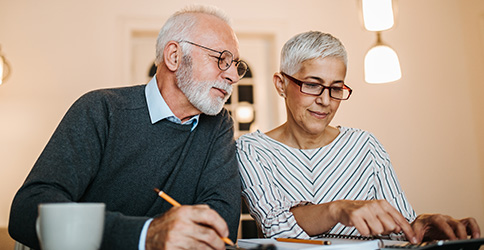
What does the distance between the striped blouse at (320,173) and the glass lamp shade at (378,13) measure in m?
0.75

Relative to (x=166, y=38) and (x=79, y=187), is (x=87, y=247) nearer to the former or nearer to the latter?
(x=79, y=187)

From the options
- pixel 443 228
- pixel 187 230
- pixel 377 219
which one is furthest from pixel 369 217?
pixel 187 230

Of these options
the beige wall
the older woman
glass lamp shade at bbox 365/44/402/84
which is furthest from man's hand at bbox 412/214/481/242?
the beige wall

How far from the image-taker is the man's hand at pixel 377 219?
1.00m

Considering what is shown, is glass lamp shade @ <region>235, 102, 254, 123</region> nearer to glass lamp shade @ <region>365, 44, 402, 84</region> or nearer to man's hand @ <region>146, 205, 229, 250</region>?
glass lamp shade @ <region>365, 44, 402, 84</region>

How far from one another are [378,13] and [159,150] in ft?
4.68

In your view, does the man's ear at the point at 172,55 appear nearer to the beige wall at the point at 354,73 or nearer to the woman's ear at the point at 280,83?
the woman's ear at the point at 280,83

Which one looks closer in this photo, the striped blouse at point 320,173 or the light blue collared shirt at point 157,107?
the light blue collared shirt at point 157,107

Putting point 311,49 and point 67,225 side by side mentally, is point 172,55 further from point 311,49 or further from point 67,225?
point 67,225

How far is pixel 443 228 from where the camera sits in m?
1.10

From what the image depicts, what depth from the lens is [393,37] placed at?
13.2 feet

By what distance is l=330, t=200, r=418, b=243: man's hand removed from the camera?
1.00 meters

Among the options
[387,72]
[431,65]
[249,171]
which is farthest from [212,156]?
[431,65]

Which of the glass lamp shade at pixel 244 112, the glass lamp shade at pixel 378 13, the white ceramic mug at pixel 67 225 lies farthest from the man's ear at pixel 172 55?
the glass lamp shade at pixel 244 112
